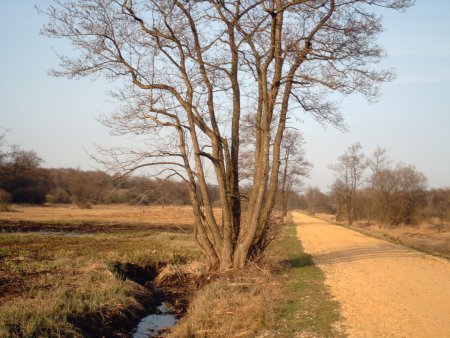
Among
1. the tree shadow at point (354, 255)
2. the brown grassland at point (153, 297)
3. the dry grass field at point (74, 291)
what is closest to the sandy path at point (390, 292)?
the tree shadow at point (354, 255)

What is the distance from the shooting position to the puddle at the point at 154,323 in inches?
365

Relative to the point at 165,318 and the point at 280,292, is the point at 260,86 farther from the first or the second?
the point at 165,318

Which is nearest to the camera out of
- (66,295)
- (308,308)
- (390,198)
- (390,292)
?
(308,308)

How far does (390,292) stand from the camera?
10781 mm

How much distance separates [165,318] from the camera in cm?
1053

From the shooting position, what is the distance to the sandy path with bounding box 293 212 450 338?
7762mm

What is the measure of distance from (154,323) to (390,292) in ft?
18.7

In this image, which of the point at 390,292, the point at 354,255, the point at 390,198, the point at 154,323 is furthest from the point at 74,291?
the point at 390,198

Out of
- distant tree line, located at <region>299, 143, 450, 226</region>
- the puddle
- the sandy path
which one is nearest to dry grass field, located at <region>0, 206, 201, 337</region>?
the puddle

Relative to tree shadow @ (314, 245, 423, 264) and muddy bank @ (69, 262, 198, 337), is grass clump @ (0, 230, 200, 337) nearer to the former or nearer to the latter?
muddy bank @ (69, 262, 198, 337)

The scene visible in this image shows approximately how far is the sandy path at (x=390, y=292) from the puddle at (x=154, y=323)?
12.8 feet

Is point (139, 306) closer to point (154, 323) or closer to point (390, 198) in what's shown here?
point (154, 323)

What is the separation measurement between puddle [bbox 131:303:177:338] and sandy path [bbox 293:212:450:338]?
3.91 meters

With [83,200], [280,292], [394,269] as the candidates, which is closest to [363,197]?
[83,200]
